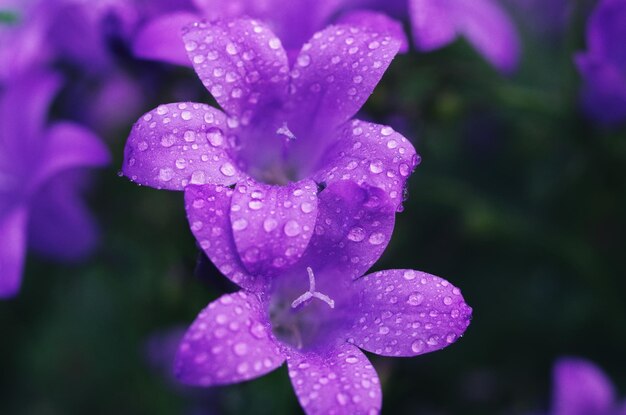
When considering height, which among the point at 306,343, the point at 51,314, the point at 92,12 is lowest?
the point at 51,314

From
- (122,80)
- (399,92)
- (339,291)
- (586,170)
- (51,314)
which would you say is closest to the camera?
(339,291)

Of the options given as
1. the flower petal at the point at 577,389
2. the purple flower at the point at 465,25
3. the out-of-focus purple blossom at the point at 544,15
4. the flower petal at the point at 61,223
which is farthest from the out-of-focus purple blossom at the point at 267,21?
the out-of-focus purple blossom at the point at 544,15

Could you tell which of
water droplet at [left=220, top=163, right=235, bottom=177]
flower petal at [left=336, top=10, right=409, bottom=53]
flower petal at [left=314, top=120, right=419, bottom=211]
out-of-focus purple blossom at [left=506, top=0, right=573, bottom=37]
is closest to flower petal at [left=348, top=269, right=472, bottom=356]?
flower petal at [left=314, top=120, right=419, bottom=211]

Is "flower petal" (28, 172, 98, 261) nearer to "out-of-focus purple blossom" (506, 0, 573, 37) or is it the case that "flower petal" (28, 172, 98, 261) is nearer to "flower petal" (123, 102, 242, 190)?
"flower petal" (123, 102, 242, 190)

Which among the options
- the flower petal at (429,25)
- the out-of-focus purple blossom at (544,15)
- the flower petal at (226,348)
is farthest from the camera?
the out-of-focus purple blossom at (544,15)

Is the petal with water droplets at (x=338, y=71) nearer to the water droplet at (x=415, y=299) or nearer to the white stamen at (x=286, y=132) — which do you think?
the white stamen at (x=286, y=132)

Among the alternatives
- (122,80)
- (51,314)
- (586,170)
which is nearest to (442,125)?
(586,170)

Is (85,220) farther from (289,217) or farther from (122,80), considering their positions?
(289,217)
